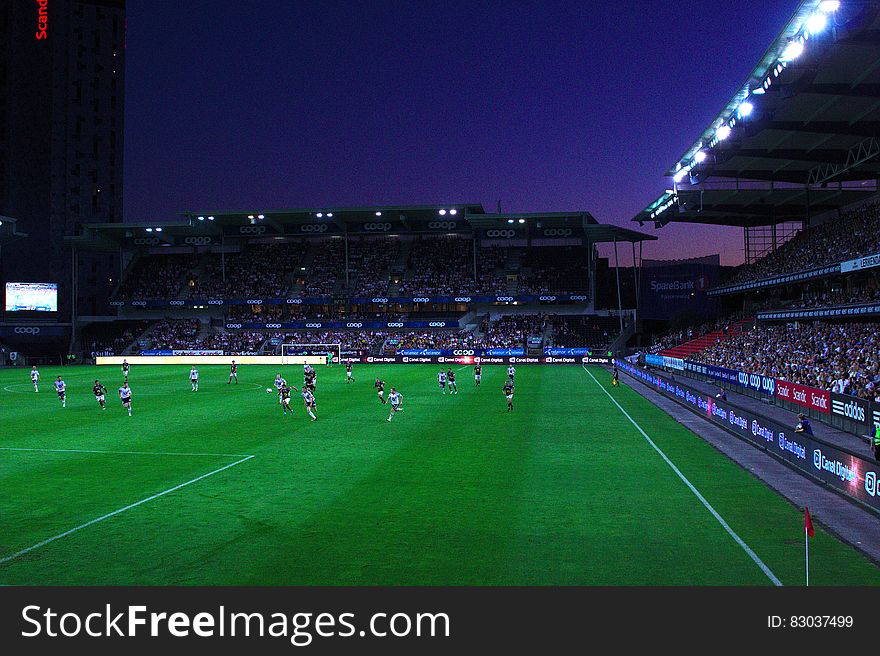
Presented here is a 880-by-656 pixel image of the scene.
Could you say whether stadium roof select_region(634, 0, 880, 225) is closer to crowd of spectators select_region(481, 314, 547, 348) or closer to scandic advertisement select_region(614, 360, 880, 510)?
scandic advertisement select_region(614, 360, 880, 510)

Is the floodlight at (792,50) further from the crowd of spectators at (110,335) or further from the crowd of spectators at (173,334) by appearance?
the crowd of spectators at (110,335)

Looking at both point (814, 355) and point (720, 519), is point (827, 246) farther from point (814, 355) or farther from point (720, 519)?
point (720, 519)

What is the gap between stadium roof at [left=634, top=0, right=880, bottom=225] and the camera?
22531 millimetres

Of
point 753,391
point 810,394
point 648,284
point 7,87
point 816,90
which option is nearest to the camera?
point 810,394

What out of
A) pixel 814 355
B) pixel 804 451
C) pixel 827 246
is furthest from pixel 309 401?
pixel 827 246

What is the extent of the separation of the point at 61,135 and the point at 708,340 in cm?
8388

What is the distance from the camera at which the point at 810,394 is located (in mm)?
25719

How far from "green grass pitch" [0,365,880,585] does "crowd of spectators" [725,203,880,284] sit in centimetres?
2222

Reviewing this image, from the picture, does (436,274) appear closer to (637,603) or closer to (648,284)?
(648,284)

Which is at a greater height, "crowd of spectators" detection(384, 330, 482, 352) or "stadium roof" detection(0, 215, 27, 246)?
"stadium roof" detection(0, 215, 27, 246)

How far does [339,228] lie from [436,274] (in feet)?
46.2

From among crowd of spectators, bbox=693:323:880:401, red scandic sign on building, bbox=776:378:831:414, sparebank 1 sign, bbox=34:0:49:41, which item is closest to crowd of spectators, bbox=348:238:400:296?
crowd of spectators, bbox=693:323:880:401

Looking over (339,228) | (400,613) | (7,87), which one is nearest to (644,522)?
(400,613)

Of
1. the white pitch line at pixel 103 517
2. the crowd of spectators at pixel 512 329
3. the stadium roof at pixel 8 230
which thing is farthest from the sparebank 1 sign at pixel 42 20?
the white pitch line at pixel 103 517
